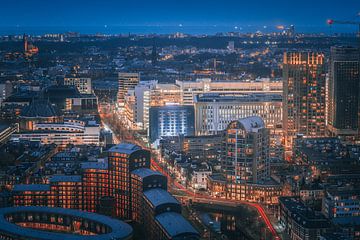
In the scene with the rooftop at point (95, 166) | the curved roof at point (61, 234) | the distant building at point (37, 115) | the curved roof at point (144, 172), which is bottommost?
the curved roof at point (61, 234)

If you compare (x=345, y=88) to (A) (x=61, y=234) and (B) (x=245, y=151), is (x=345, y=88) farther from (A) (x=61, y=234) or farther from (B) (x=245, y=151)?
(A) (x=61, y=234)

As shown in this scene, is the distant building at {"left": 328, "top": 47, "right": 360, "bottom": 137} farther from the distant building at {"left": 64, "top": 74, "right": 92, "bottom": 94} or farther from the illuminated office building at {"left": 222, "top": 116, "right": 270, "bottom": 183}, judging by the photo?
the distant building at {"left": 64, "top": 74, "right": 92, "bottom": 94}

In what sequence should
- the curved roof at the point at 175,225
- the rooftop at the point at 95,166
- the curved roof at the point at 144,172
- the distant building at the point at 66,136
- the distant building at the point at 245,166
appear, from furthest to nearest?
the distant building at the point at 66,136, the distant building at the point at 245,166, the rooftop at the point at 95,166, the curved roof at the point at 144,172, the curved roof at the point at 175,225

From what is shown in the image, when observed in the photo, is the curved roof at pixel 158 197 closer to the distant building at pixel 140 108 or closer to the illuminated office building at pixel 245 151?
the illuminated office building at pixel 245 151

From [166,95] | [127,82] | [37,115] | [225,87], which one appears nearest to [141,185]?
[37,115]

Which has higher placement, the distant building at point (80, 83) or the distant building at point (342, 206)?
Result: the distant building at point (80, 83)

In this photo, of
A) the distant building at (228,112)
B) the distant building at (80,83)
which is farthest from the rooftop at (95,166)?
the distant building at (80,83)

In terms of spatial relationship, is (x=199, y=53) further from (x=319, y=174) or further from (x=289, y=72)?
(x=319, y=174)
